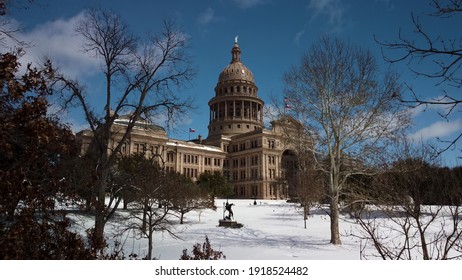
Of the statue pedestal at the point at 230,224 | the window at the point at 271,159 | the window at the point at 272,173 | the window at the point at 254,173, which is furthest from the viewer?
the window at the point at 254,173

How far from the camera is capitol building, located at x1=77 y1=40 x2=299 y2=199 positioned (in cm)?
6988

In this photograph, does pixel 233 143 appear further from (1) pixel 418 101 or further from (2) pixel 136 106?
(1) pixel 418 101

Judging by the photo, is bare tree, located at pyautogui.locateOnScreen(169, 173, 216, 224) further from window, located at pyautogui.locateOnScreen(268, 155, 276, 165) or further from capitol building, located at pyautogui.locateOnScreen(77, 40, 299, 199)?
window, located at pyautogui.locateOnScreen(268, 155, 276, 165)

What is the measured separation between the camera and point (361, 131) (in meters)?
14.7

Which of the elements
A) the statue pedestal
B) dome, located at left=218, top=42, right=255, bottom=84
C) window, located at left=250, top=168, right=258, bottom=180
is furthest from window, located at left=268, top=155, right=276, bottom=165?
the statue pedestal

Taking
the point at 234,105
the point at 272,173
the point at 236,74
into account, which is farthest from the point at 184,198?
the point at 236,74

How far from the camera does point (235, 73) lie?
303 ft

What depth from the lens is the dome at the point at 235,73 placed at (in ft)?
Answer: 301

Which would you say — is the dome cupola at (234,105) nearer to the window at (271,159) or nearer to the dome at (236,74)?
the dome at (236,74)

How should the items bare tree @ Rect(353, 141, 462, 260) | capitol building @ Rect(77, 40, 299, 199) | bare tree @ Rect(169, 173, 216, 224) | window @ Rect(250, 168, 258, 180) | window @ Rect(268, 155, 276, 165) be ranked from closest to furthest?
bare tree @ Rect(353, 141, 462, 260) → bare tree @ Rect(169, 173, 216, 224) → capitol building @ Rect(77, 40, 299, 199) → window @ Rect(268, 155, 276, 165) → window @ Rect(250, 168, 258, 180)

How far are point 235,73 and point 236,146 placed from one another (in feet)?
69.9

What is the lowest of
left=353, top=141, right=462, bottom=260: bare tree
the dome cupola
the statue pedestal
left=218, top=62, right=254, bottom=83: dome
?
the statue pedestal

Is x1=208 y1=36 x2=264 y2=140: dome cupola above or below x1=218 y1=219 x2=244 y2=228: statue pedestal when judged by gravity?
above

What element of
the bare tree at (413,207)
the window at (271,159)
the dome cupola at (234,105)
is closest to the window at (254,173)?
the window at (271,159)
